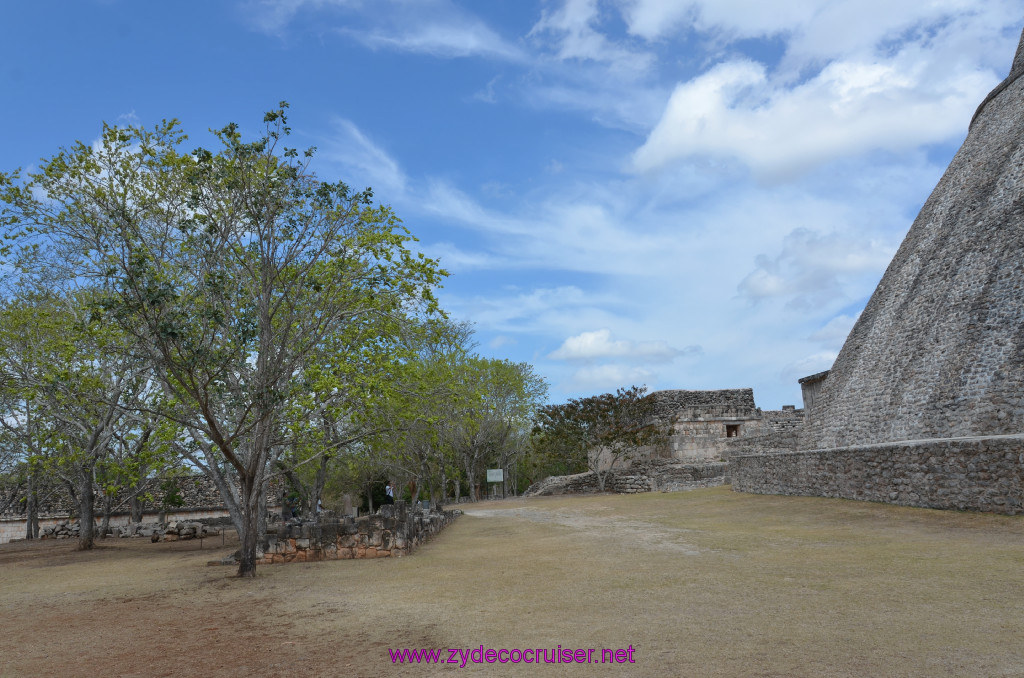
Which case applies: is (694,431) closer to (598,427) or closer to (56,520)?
(598,427)

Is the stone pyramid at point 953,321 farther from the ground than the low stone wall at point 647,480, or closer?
farther from the ground

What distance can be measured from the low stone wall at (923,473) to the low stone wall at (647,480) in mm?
9379

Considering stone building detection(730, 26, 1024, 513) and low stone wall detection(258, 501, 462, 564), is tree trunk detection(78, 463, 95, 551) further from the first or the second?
stone building detection(730, 26, 1024, 513)

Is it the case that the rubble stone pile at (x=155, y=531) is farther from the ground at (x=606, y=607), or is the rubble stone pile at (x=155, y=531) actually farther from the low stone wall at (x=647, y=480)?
the low stone wall at (x=647, y=480)

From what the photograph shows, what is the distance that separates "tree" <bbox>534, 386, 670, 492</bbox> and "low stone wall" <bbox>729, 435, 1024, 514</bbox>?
44.4 ft

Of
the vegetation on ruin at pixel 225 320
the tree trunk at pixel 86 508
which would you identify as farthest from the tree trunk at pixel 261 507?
the tree trunk at pixel 86 508

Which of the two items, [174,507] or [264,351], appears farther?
[174,507]

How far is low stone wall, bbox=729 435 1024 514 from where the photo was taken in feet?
30.2

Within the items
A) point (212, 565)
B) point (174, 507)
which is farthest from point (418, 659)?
point (174, 507)

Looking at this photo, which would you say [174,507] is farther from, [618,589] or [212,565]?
[618,589]

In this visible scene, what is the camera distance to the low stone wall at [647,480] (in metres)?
24.8

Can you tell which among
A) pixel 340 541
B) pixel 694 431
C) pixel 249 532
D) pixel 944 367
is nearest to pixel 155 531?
pixel 340 541

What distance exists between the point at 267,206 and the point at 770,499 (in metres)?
12.4

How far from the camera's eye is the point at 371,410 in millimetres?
11961
